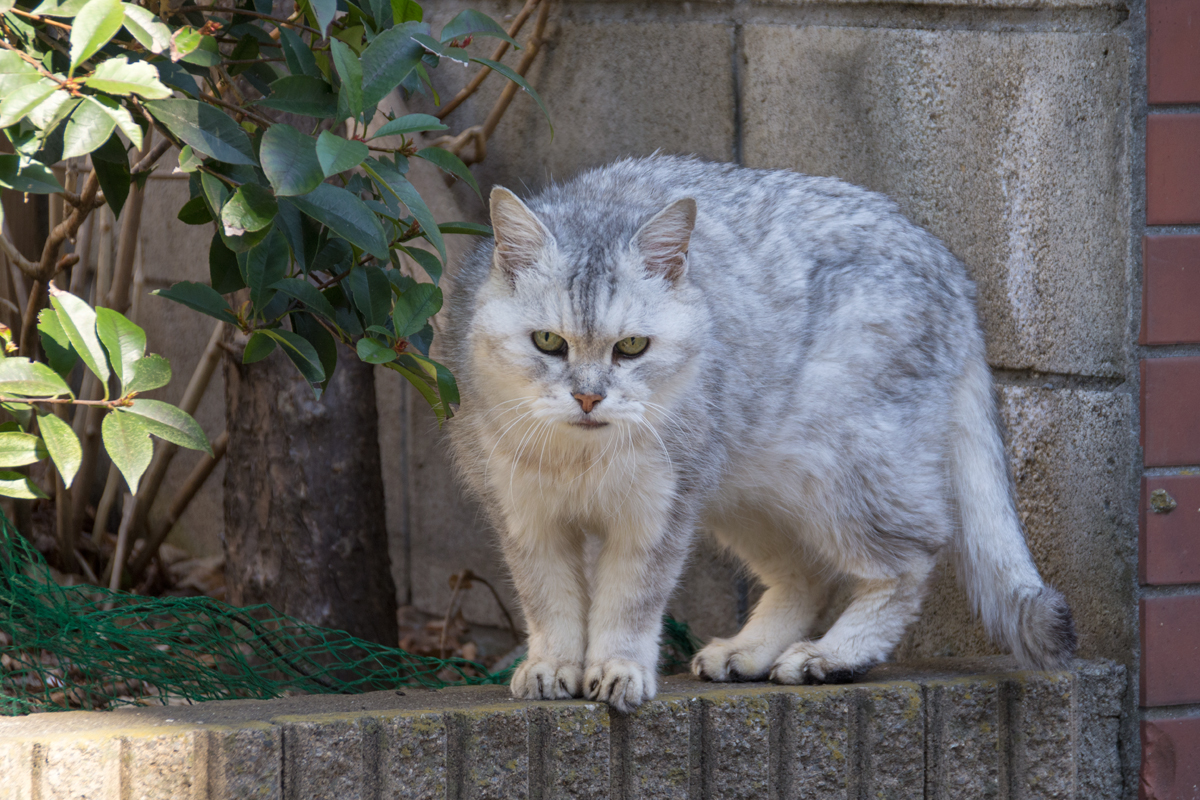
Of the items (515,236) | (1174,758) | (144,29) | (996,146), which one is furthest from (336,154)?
(1174,758)

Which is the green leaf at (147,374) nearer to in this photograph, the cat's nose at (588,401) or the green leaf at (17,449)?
the green leaf at (17,449)

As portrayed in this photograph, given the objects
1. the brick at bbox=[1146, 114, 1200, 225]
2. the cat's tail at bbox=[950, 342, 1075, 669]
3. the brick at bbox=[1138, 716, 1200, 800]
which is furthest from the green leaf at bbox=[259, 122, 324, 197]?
the brick at bbox=[1138, 716, 1200, 800]

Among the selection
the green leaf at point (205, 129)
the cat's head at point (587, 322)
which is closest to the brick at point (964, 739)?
the cat's head at point (587, 322)

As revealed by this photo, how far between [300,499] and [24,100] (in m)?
1.77

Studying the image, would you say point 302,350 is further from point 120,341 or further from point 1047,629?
point 1047,629

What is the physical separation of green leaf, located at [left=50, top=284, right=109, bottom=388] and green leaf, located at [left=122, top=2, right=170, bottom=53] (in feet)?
1.28

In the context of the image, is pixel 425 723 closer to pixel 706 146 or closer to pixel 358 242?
pixel 358 242

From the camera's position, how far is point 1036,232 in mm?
2562

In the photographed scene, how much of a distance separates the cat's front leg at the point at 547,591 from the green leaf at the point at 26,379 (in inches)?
38.8

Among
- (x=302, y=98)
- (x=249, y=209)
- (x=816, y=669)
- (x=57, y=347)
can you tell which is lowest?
(x=816, y=669)

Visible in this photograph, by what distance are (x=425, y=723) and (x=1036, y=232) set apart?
6.01 feet

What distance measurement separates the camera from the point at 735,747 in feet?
7.04

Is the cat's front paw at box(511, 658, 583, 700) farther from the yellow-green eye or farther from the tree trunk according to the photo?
the tree trunk

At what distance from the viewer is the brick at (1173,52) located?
2328 millimetres
